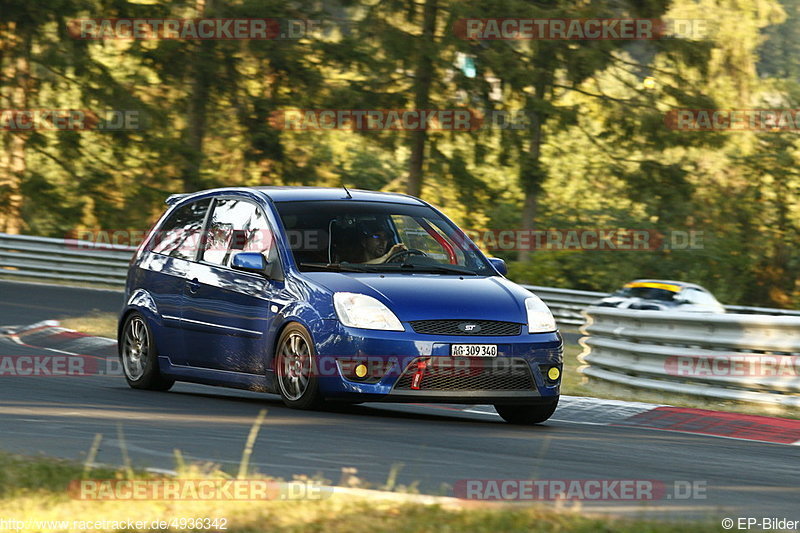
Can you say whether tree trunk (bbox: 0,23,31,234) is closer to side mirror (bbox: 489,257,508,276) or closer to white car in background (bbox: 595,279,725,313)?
white car in background (bbox: 595,279,725,313)

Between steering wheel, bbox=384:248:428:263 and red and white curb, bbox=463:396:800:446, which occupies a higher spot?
steering wheel, bbox=384:248:428:263

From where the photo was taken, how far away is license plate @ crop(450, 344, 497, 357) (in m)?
9.50

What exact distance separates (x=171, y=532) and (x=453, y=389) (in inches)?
180

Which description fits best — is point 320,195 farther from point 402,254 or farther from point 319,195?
point 402,254

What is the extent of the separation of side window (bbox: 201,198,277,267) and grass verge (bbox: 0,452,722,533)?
192 inches

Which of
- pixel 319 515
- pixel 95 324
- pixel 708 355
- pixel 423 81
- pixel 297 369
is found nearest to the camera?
pixel 319 515

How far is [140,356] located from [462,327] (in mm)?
3432

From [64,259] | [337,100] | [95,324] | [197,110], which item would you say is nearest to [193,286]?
[95,324]

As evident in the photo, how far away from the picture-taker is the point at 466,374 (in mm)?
9539

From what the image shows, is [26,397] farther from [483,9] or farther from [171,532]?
[483,9]

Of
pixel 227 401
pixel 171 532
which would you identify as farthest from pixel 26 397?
pixel 171 532

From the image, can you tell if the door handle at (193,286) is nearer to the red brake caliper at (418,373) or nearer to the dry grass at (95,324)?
the red brake caliper at (418,373)

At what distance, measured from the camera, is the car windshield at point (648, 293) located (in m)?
34.8

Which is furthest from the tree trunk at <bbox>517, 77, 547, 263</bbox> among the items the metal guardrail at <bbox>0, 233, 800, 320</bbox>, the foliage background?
the metal guardrail at <bbox>0, 233, 800, 320</bbox>
